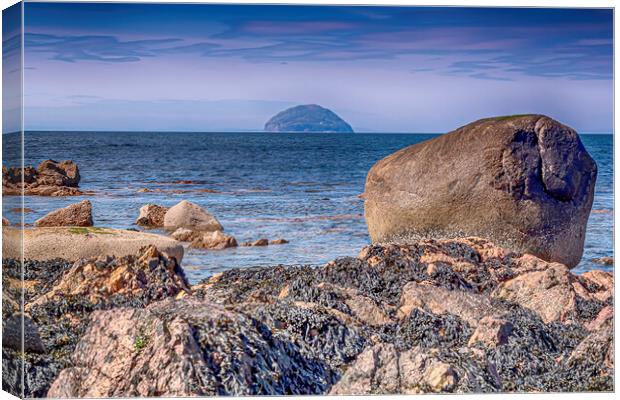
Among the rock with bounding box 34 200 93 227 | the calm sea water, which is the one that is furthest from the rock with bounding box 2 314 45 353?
the rock with bounding box 34 200 93 227

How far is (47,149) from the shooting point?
926 inches

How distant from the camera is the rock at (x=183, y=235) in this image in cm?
1128

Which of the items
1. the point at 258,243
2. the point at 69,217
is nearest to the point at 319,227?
the point at 258,243

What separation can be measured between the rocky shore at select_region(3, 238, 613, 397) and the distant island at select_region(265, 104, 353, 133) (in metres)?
5.30

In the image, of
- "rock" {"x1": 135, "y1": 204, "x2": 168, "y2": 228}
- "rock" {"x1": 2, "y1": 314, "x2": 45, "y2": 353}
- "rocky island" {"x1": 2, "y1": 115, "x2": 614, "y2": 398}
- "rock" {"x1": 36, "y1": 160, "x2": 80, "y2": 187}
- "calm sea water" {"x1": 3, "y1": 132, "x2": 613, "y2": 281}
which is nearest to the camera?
"rocky island" {"x1": 2, "y1": 115, "x2": 614, "y2": 398}

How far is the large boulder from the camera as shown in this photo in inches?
387

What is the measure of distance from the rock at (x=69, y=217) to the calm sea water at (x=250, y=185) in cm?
23

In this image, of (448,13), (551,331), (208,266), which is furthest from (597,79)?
(208,266)

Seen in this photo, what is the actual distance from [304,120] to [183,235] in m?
4.35

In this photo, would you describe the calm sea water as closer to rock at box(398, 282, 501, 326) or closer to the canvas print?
the canvas print

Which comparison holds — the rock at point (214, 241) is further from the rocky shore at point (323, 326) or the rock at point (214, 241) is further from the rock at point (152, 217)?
the rocky shore at point (323, 326)

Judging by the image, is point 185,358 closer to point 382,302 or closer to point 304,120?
point 382,302

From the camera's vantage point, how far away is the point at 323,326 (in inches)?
278

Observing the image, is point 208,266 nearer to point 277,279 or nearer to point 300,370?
point 277,279
